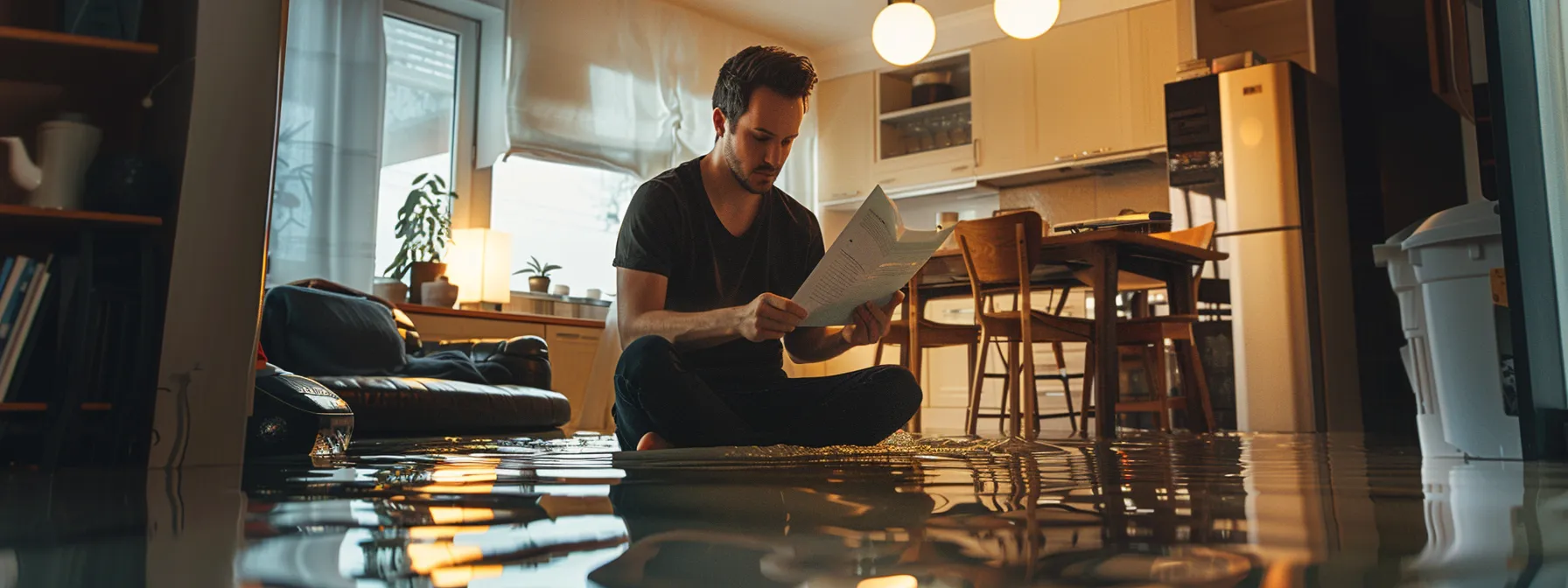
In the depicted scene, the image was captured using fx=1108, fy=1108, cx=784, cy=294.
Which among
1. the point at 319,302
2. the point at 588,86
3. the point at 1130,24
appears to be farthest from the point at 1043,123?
the point at 319,302

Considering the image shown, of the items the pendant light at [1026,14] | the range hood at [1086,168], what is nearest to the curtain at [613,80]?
the range hood at [1086,168]

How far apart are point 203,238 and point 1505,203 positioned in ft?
6.31

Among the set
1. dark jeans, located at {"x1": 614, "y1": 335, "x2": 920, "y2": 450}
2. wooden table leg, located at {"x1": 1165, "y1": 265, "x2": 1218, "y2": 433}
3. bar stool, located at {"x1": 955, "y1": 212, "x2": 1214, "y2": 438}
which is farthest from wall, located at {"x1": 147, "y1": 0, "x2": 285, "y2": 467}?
wooden table leg, located at {"x1": 1165, "y1": 265, "x2": 1218, "y2": 433}

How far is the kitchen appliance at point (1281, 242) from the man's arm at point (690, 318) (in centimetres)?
380

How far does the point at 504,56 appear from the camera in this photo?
5.62m

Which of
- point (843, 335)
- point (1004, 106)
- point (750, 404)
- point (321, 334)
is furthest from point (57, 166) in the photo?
point (1004, 106)

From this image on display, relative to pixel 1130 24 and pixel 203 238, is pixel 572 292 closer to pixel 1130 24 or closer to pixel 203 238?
pixel 1130 24

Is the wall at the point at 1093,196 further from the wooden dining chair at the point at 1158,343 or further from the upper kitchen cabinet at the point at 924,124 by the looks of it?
the wooden dining chair at the point at 1158,343

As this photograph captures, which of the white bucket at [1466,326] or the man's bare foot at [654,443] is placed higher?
the white bucket at [1466,326]

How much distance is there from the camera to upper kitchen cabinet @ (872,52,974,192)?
6547 mm

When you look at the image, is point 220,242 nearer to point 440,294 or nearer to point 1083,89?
point 440,294

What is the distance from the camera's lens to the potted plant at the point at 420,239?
4.86 m

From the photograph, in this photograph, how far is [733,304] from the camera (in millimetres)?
1883

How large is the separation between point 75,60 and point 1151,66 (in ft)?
16.7
